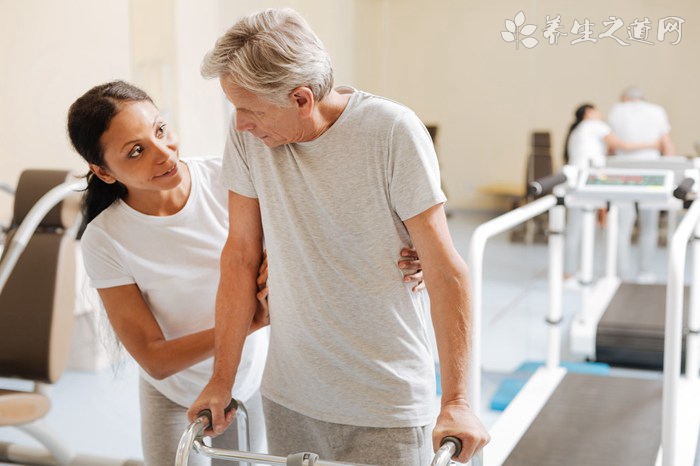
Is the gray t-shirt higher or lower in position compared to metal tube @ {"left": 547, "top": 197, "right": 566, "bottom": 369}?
higher

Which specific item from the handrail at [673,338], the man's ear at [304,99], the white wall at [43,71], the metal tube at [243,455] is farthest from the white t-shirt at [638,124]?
the metal tube at [243,455]

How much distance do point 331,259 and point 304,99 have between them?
0.29 metres

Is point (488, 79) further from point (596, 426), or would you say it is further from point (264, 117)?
point (264, 117)

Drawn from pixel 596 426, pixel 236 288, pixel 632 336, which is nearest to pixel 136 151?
pixel 236 288

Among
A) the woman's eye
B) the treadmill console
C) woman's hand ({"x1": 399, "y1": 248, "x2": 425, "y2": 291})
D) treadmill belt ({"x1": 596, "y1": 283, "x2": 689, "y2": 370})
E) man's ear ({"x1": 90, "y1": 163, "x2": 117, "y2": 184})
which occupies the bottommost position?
treadmill belt ({"x1": 596, "y1": 283, "x2": 689, "y2": 370})

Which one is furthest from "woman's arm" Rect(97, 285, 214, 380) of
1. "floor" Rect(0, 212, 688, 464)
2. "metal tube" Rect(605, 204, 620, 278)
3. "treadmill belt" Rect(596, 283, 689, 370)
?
"metal tube" Rect(605, 204, 620, 278)

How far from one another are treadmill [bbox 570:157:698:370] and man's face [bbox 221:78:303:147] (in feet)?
8.02

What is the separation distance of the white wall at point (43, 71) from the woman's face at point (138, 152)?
8.01 ft

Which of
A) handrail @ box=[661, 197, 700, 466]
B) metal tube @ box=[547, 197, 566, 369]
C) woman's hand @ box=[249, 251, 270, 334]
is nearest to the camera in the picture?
woman's hand @ box=[249, 251, 270, 334]

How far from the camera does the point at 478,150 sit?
178 inches

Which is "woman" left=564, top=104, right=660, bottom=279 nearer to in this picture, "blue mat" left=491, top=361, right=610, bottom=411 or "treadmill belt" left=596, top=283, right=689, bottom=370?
"treadmill belt" left=596, top=283, right=689, bottom=370

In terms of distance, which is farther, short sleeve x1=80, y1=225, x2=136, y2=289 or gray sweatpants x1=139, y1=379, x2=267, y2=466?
gray sweatpants x1=139, y1=379, x2=267, y2=466

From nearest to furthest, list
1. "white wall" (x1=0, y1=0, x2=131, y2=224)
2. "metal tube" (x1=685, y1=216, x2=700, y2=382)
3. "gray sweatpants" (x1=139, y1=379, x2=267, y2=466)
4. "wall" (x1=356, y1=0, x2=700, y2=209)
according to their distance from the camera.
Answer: "gray sweatpants" (x1=139, y1=379, x2=267, y2=466)
"metal tube" (x1=685, y1=216, x2=700, y2=382)
"white wall" (x1=0, y1=0, x2=131, y2=224)
"wall" (x1=356, y1=0, x2=700, y2=209)

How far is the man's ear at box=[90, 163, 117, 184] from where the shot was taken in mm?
1688
